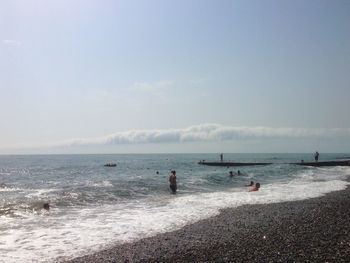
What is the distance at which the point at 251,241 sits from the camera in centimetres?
1376

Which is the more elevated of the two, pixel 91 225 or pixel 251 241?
pixel 251 241

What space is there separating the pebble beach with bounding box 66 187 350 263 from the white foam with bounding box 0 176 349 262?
1226 millimetres

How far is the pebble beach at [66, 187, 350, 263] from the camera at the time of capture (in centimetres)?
1172

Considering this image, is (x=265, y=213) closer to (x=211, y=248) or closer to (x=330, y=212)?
(x=330, y=212)

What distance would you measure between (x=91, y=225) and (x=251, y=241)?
825cm

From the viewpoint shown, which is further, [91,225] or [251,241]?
[91,225]

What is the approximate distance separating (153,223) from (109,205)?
8.61 m

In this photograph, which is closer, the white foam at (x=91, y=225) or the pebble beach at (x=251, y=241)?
the pebble beach at (x=251, y=241)

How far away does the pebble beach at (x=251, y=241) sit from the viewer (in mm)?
11719

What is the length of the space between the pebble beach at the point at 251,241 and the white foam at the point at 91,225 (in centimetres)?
123

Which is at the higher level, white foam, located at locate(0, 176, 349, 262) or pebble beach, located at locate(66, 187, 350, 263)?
pebble beach, located at locate(66, 187, 350, 263)

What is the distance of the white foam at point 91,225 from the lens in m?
13.6

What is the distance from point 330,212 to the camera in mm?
19547

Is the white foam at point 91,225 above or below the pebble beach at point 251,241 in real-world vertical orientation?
below
